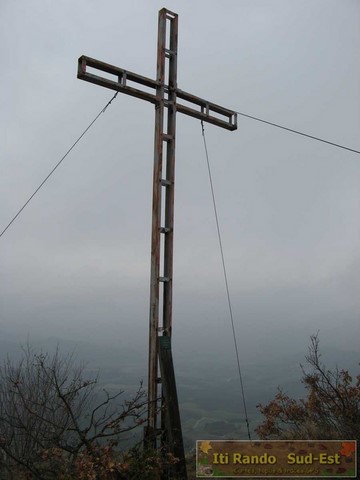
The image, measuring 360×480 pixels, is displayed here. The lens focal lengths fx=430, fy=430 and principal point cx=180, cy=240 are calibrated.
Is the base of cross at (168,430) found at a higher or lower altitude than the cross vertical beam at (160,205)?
lower

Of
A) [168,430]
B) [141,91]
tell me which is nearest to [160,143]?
[141,91]

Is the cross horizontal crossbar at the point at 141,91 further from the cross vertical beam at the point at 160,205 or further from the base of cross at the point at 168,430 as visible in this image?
the base of cross at the point at 168,430

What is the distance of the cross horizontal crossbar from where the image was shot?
6789 millimetres

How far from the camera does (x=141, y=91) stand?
7.32 metres

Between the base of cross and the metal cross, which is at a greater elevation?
the metal cross

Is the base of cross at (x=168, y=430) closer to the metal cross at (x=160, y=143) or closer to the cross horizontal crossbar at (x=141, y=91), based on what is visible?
the metal cross at (x=160, y=143)

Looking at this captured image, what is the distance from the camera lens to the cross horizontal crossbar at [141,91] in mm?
6789

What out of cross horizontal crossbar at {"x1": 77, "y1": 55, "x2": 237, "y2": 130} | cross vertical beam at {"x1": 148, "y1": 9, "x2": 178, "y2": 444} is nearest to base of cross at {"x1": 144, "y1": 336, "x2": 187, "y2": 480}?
cross vertical beam at {"x1": 148, "y1": 9, "x2": 178, "y2": 444}

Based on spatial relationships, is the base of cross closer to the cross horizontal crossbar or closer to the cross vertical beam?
the cross vertical beam

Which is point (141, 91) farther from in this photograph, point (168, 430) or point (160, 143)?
point (168, 430)

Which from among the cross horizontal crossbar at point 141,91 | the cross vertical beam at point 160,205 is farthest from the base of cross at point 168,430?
the cross horizontal crossbar at point 141,91

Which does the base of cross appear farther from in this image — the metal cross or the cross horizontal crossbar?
the cross horizontal crossbar

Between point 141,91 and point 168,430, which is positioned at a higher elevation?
point 141,91

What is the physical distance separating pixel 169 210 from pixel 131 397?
120 inches
